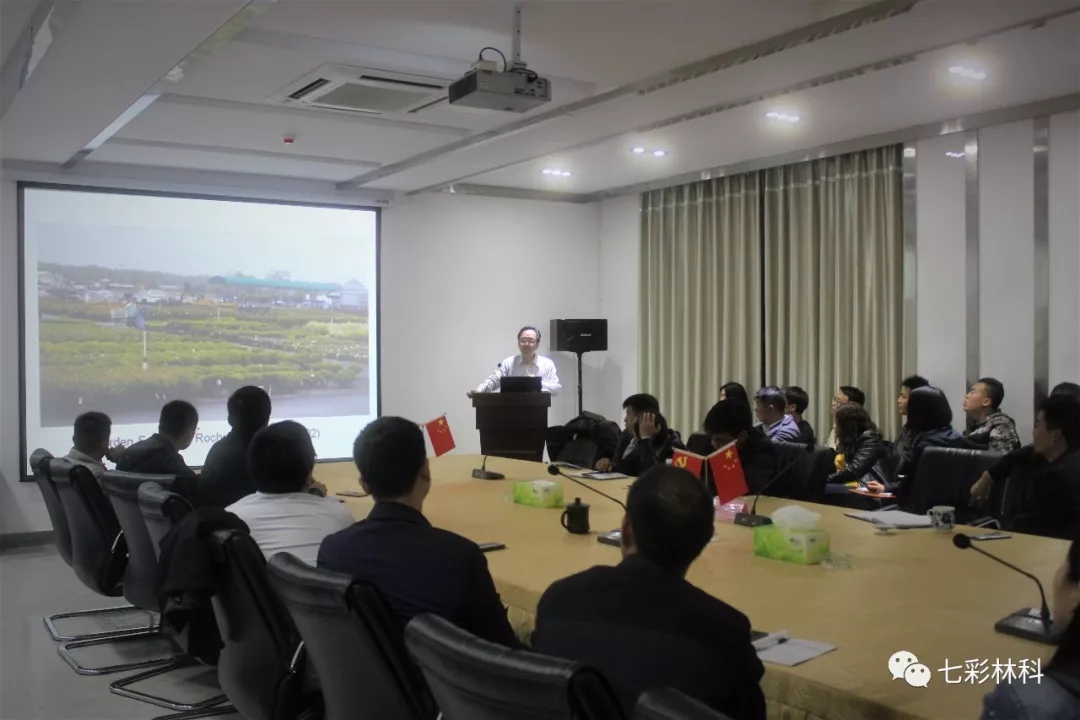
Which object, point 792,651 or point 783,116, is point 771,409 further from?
point 792,651

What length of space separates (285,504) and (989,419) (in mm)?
4576

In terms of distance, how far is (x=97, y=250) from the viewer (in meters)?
7.46

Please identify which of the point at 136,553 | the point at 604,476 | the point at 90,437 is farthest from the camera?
the point at 90,437

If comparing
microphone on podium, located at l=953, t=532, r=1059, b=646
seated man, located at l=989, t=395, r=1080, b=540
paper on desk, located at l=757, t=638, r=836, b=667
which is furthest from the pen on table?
seated man, located at l=989, t=395, r=1080, b=540

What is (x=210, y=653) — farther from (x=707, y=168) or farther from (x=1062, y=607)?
(x=707, y=168)

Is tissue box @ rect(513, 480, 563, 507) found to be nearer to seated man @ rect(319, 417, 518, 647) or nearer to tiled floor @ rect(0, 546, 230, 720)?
tiled floor @ rect(0, 546, 230, 720)

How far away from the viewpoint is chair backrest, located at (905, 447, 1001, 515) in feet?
13.5

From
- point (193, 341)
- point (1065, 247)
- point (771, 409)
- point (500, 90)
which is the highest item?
point (500, 90)

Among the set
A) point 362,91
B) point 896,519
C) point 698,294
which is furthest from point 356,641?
point 698,294

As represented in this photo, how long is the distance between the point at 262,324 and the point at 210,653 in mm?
5284

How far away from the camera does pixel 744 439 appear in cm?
417

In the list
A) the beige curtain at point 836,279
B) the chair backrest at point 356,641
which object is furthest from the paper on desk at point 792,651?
the beige curtain at point 836,279

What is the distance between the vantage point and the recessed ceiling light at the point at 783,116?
6020mm

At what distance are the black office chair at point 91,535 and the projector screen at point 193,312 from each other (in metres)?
3.04
